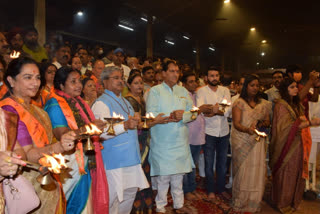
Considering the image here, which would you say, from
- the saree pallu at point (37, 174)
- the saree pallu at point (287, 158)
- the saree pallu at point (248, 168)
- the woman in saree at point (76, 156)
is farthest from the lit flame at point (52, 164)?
the saree pallu at point (287, 158)

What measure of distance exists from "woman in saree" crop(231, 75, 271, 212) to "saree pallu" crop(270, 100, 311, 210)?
0.89ft

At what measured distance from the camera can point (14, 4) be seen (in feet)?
26.3

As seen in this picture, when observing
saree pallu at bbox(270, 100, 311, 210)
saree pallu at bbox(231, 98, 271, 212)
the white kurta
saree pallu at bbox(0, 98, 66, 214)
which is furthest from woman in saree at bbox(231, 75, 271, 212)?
saree pallu at bbox(0, 98, 66, 214)

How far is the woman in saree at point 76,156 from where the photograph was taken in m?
2.60

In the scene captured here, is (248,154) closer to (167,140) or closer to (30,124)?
(167,140)

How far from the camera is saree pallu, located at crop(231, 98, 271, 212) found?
4246 millimetres

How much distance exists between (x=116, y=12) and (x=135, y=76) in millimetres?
10393

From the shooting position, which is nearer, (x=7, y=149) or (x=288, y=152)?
(x=7, y=149)

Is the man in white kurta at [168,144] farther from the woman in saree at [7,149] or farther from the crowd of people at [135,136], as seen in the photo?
the woman in saree at [7,149]

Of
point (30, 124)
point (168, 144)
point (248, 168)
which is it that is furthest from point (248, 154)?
point (30, 124)

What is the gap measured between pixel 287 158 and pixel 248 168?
0.69 meters

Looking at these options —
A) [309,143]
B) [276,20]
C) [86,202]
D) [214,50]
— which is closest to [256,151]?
[309,143]

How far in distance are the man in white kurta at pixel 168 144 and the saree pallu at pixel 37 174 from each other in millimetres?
1765

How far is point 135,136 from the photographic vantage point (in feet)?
11.1
